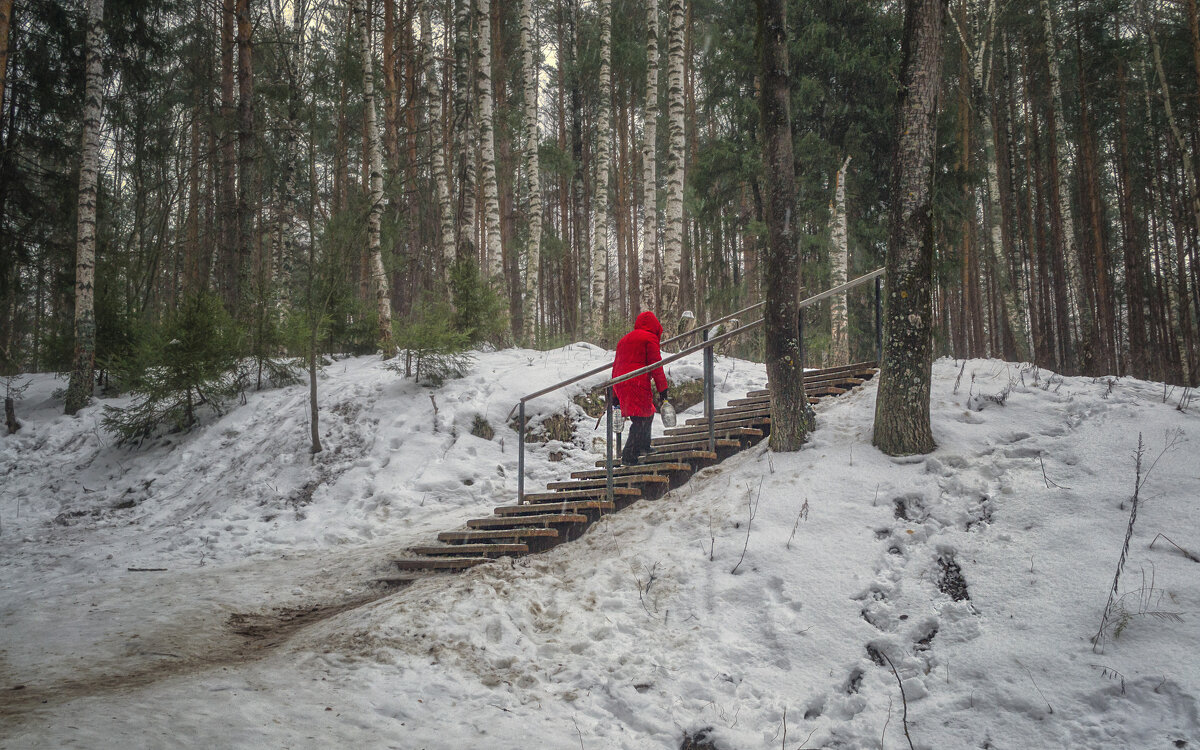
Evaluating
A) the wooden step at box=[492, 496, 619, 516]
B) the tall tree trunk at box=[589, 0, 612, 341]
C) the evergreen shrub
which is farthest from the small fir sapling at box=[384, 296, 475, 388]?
the tall tree trunk at box=[589, 0, 612, 341]

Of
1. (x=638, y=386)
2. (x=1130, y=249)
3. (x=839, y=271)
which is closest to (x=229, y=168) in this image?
(x=638, y=386)

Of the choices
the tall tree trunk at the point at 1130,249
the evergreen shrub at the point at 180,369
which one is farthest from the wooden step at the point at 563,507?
the tall tree trunk at the point at 1130,249

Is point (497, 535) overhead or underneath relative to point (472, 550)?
overhead

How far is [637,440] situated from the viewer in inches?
270

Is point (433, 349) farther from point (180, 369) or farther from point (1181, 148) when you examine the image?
point (1181, 148)

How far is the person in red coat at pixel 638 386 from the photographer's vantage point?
676 cm

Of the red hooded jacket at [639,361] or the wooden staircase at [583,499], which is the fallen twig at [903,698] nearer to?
the wooden staircase at [583,499]

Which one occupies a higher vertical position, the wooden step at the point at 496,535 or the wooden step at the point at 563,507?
the wooden step at the point at 563,507

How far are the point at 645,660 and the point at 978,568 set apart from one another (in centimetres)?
217

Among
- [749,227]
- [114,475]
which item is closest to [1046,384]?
[749,227]

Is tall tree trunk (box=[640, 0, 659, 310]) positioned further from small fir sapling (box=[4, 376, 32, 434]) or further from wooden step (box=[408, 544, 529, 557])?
small fir sapling (box=[4, 376, 32, 434])

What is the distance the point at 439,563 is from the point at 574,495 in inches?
59.4

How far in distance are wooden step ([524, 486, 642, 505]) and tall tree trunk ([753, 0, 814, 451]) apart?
1.45m

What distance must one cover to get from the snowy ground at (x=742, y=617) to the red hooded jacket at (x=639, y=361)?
4.17 feet
